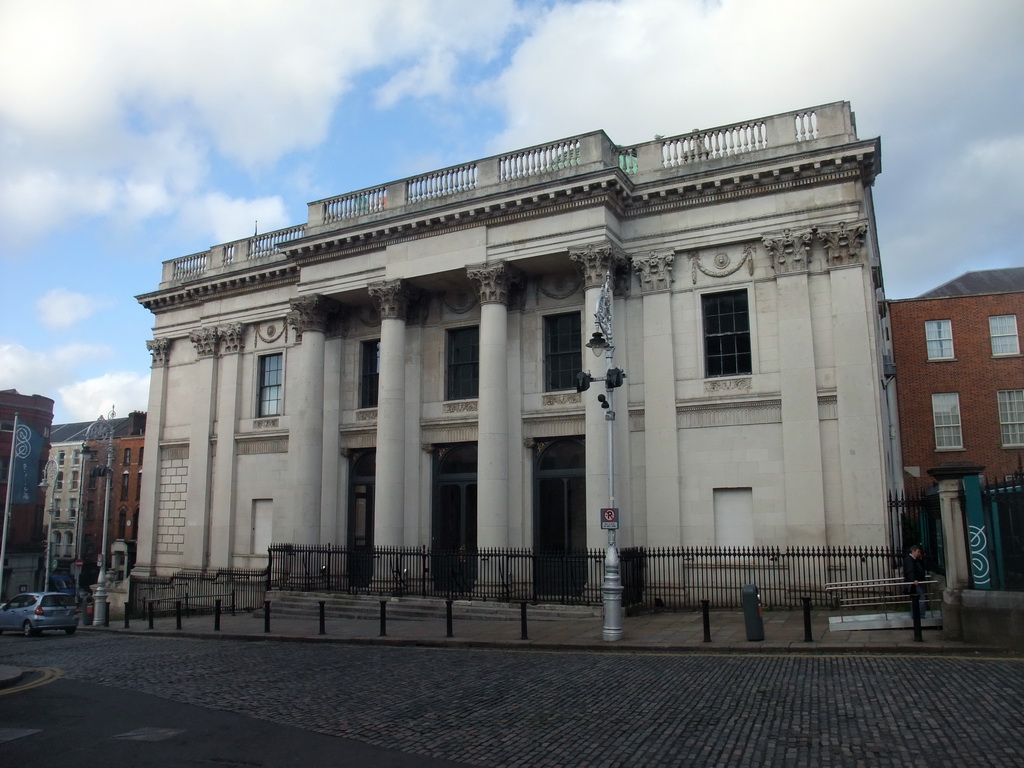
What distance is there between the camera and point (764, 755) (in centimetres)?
769

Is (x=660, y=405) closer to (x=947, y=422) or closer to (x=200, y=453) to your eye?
(x=947, y=422)

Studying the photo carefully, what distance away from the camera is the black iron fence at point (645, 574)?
2050 centimetres

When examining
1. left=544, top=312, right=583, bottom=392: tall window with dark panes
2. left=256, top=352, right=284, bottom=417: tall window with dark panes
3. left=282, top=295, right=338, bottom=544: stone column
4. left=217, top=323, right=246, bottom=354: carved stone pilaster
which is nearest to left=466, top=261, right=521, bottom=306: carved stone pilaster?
left=544, top=312, right=583, bottom=392: tall window with dark panes

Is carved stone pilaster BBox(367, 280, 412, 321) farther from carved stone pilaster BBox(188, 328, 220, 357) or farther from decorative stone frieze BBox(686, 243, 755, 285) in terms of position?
carved stone pilaster BBox(188, 328, 220, 357)

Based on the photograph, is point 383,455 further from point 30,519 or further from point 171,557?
point 30,519

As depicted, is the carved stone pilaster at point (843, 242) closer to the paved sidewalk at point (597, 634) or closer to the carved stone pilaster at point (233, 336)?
the paved sidewalk at point (597, 634)

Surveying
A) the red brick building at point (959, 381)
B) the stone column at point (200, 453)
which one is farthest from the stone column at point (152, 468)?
the red brick building at point (959, 381)

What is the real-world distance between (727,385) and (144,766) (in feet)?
60.9

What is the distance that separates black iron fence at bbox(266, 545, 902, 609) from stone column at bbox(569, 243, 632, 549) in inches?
50.2

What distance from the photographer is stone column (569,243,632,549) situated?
22375mm

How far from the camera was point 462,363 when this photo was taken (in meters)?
27.7

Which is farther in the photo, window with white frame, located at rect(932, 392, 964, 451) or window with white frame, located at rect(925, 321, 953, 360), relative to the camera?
window with white frame, located at rect(925, 321, 953, 360)

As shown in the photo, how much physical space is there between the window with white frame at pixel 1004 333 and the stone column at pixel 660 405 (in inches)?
770

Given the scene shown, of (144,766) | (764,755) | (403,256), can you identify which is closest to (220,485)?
(403,256)
